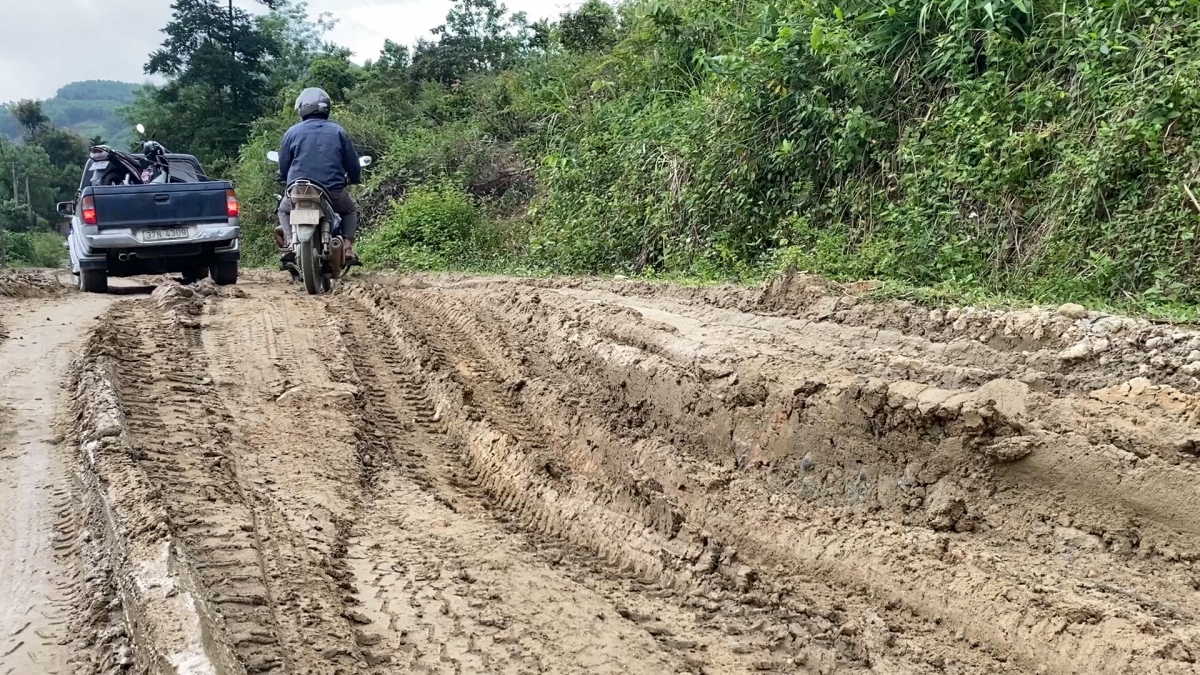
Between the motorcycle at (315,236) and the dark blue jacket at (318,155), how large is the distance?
0.15m

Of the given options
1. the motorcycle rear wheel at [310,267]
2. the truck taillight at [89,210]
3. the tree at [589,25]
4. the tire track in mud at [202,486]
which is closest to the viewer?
the tire track in mud at [202,486]

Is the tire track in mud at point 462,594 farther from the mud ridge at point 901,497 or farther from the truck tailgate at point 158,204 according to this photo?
the truck tailgate at point 158,204

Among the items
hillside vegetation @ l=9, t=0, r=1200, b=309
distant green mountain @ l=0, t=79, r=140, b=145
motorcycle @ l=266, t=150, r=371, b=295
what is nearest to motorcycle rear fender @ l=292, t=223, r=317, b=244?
motorcycle @ l=266, t=150, r=371, b=295

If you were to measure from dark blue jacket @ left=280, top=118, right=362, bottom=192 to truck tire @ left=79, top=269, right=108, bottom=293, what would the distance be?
283cm

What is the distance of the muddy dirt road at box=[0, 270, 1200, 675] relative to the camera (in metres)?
2.57

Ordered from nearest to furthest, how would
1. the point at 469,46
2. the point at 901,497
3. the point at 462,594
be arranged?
1. the point at 462,594
2. the point at 901,497
3. the point at 469,46

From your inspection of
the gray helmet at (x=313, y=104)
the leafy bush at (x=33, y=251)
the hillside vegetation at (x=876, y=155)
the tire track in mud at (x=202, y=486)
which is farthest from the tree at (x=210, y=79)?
the tire track in mud at (x=202, y=486)

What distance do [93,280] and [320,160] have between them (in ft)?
11.3

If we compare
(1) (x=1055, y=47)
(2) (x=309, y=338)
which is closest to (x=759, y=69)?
(1) (x=1055, y=47)

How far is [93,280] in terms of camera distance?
1018 centimetres

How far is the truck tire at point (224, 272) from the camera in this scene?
1049cm

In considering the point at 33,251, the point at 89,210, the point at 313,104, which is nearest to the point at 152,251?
the point at 89,210

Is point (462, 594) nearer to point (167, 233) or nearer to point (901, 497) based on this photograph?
point (901, 497)

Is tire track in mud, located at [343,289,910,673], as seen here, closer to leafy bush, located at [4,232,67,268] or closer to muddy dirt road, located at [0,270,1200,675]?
muddy dirt road, located at [0,270,1200,675]
